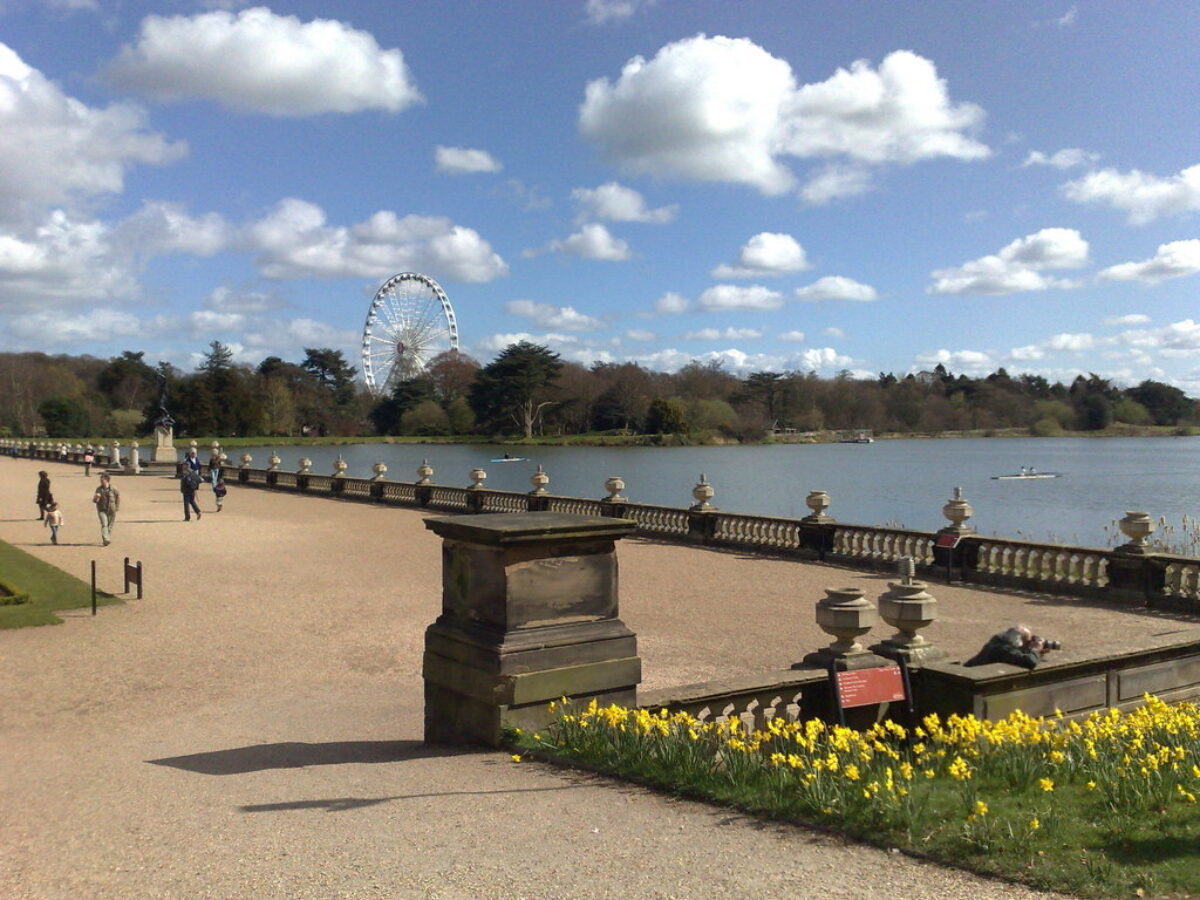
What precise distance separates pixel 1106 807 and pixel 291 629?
10.1 meters

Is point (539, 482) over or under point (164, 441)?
under

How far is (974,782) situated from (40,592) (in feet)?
48.0

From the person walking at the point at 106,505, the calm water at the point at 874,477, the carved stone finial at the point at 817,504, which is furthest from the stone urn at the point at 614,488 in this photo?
the calm water at the point at 874,477

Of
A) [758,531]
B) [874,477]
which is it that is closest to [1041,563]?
[758,531]

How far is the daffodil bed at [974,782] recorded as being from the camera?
14.7 ft

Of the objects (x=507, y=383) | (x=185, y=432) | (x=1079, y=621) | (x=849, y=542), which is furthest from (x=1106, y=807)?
(x=185, y=432)

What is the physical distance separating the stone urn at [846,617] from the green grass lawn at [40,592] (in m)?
10.3

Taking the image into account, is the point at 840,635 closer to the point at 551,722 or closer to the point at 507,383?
the point at 551,722

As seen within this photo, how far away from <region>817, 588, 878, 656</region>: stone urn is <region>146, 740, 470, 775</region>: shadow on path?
272 cm

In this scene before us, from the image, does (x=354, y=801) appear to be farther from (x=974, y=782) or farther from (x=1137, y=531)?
(x=1137, y=531)

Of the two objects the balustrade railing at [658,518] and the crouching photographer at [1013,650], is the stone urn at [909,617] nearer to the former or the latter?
the crouching photographer at [1013,650]

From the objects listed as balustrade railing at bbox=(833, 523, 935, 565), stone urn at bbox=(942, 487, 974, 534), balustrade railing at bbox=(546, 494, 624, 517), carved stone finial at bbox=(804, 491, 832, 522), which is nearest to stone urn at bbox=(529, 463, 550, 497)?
balustrade railing at bbox=(546, 494, 624, 517)

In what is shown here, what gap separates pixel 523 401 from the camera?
108 m

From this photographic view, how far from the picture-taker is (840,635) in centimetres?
752
